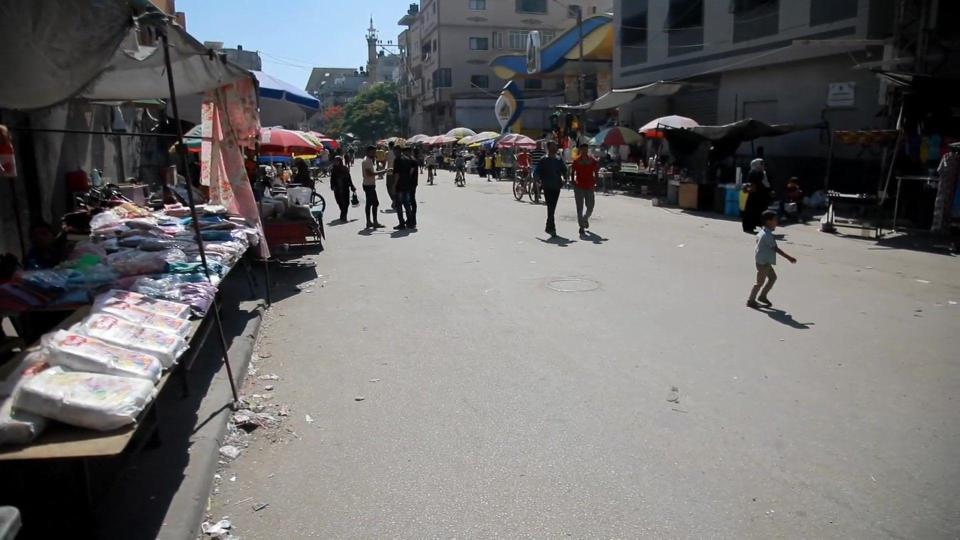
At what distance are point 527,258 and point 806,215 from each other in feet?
32.1

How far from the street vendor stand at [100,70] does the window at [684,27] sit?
22542 millimetres

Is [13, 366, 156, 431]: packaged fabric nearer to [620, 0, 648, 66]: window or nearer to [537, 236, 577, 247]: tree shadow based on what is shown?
[537, 236, 577, 247]: tree shadow

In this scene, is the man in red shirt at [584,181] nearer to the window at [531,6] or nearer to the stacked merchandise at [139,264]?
the stacked merchandise at [139,264]

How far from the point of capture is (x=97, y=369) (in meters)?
3.57

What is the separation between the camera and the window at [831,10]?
1862 cm

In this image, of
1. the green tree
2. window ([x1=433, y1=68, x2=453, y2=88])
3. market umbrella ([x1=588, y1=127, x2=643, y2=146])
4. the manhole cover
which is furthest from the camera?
the green tree

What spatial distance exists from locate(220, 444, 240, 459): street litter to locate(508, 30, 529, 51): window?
69.6 m

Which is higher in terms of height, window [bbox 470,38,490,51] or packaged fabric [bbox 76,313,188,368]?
window [bbox 470,38,490,51]

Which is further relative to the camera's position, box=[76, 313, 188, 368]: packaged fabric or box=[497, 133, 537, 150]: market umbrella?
box=[497, 133, 537, 150]: market umbrella

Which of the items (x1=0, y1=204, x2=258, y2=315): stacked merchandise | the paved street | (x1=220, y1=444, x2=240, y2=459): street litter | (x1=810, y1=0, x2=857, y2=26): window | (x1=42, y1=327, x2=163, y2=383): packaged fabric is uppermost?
(x1=810, y1=0, x2=857, y2=26): window

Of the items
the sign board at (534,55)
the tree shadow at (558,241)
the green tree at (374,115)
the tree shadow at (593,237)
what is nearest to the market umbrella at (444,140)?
the sign board at (534,55)

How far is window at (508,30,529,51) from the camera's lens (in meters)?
69.7

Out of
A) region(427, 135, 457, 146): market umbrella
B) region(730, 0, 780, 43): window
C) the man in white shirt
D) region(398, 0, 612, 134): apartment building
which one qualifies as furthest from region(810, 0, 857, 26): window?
region(398, 0, 612, 134): apartment building

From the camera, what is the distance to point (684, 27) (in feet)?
88.8
